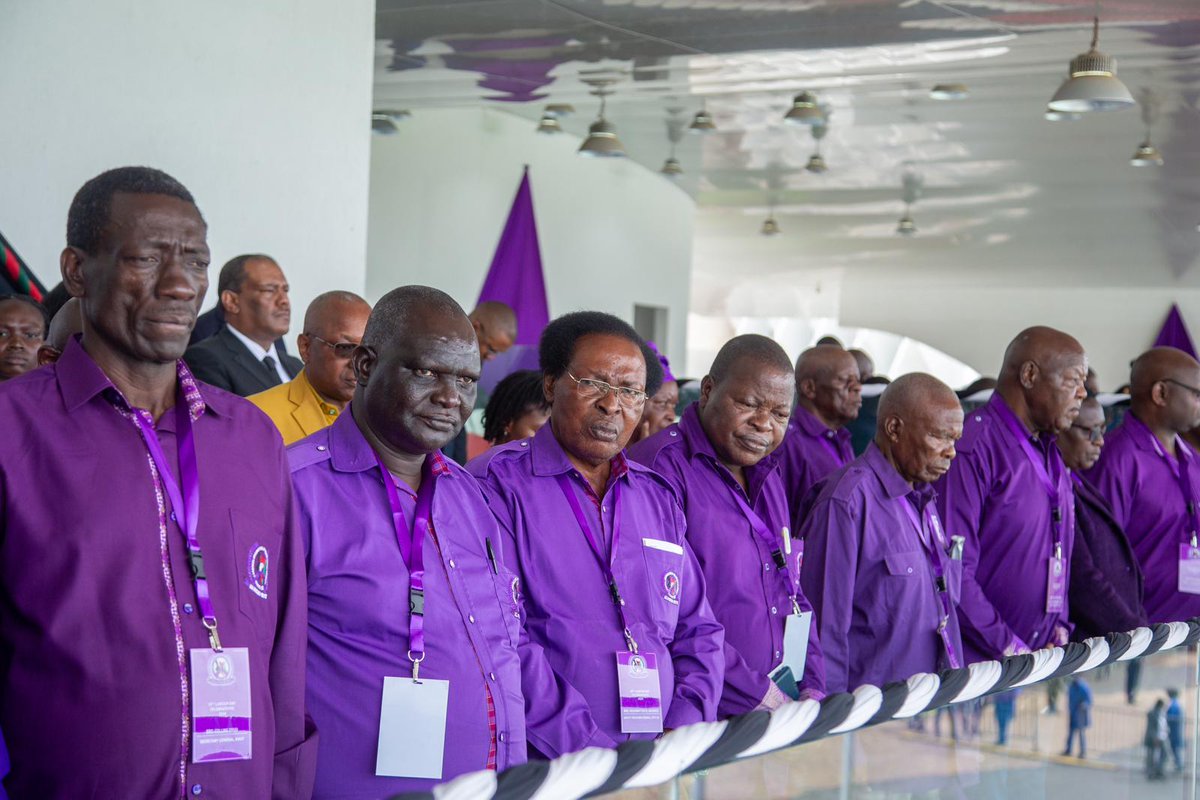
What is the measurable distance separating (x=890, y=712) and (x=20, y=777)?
3.56ft

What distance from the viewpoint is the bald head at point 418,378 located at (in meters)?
2.01

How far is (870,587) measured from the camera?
304cm

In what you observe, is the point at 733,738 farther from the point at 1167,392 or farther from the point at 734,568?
the point at 1167,392

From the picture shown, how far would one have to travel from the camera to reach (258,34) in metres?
4.56

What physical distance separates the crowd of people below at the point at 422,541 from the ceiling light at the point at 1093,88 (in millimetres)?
3040

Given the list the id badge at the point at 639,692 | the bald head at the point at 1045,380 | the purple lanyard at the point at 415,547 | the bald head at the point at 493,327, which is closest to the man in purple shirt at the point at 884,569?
the bald head at the point at 1045,380

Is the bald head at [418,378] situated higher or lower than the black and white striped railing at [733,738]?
higher

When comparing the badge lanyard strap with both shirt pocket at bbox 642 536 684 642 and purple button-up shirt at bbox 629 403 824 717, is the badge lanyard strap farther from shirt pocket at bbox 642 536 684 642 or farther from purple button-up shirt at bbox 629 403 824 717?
purple button-up shirt at bbox 629 403 824 717

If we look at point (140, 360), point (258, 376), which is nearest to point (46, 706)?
point (140, 360)

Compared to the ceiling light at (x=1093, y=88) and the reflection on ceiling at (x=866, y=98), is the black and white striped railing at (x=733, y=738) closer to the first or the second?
the ceiling light at (x=1093, y=88)

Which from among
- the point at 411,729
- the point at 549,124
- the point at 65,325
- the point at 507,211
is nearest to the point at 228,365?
the point at 65,325

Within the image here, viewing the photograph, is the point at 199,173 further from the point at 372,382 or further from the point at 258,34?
the point at 372,382

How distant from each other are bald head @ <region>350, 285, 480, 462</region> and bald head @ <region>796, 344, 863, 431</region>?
2.73m

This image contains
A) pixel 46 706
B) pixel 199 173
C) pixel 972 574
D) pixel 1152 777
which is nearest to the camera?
pixel 46 706
